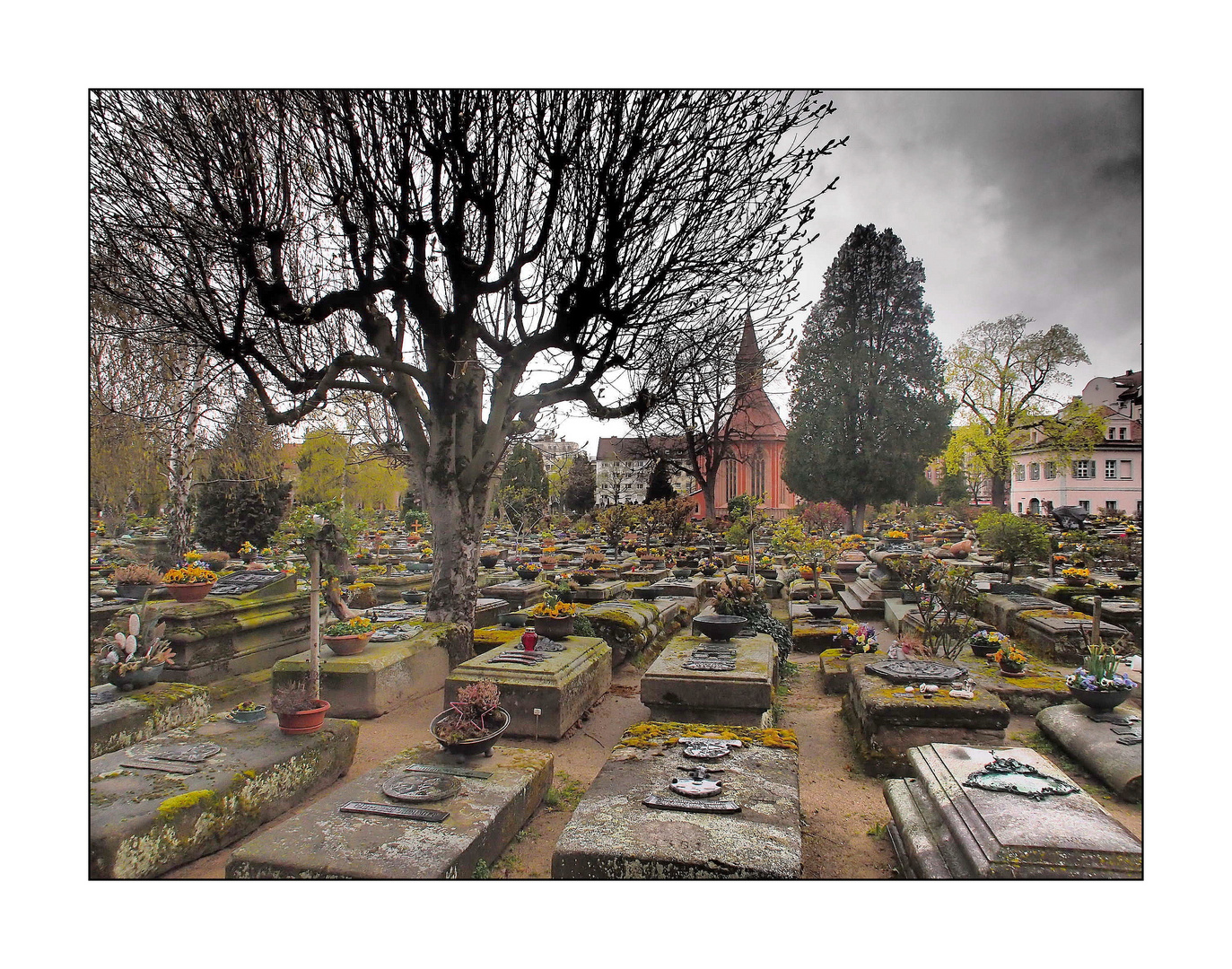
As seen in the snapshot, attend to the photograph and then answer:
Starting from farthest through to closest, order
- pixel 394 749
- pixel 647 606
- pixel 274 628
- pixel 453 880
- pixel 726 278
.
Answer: pixel 647 606 → pixel 274 628 → pixel 726 278 → pixel 394 749 → pixel 453 880

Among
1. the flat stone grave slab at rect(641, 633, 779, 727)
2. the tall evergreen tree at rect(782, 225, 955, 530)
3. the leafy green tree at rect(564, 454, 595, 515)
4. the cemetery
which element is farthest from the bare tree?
the leafy green tree at rect(564, 454, 595, 515)

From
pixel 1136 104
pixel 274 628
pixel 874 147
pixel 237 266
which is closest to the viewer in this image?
pixel 1136 104

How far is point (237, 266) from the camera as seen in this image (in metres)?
6.00

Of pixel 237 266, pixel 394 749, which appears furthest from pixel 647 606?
pixel 237 266

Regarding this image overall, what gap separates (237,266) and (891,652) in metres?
7.08

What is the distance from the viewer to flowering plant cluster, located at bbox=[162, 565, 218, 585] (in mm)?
7469

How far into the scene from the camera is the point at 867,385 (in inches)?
739

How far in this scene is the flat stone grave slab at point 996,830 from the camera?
2654mm

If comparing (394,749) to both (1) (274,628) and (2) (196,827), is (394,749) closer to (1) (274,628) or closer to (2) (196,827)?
(2) (196,827)

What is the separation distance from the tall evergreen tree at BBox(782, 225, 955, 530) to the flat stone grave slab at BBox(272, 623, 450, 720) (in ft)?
45.3

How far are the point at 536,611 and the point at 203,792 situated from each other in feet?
13.8

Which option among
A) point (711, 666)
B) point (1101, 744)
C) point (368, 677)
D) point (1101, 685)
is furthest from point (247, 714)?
point (1101, 685)

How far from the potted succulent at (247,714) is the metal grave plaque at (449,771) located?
1.50m

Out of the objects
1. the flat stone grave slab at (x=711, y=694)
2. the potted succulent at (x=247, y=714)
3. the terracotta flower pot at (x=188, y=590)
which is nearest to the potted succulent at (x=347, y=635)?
the terracotta flower pot at (x=188, y=590)
